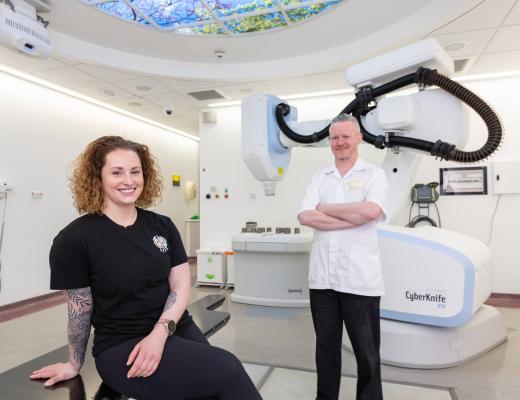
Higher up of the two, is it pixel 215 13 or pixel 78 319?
pixel 215 13

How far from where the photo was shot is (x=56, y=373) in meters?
1.16

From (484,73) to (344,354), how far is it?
3422mm

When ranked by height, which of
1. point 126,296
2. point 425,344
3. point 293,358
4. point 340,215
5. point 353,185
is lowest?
point 293,358

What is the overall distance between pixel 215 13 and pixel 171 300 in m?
2.71

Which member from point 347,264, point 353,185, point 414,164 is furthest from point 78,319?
point 414,164

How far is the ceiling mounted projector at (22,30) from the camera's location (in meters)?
2.44

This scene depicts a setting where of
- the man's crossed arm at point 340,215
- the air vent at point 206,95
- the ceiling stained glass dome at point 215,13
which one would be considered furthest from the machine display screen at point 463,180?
the man's crossed arm at point 340,215

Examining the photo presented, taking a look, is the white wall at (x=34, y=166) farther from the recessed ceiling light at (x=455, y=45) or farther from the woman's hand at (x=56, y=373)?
the recessed ceiling light at (x=455, y=45)

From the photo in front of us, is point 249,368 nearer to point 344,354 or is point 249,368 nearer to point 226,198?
point 344,354

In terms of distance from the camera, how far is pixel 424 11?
2949mm

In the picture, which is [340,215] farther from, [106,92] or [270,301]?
[106,92]

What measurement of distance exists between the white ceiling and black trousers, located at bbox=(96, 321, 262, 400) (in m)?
2.94

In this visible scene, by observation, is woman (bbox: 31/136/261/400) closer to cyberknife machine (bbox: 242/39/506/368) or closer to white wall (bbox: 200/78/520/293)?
cyberknife machine (bbox: 242/39/506/368)

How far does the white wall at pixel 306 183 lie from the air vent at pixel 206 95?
0.45 meters
